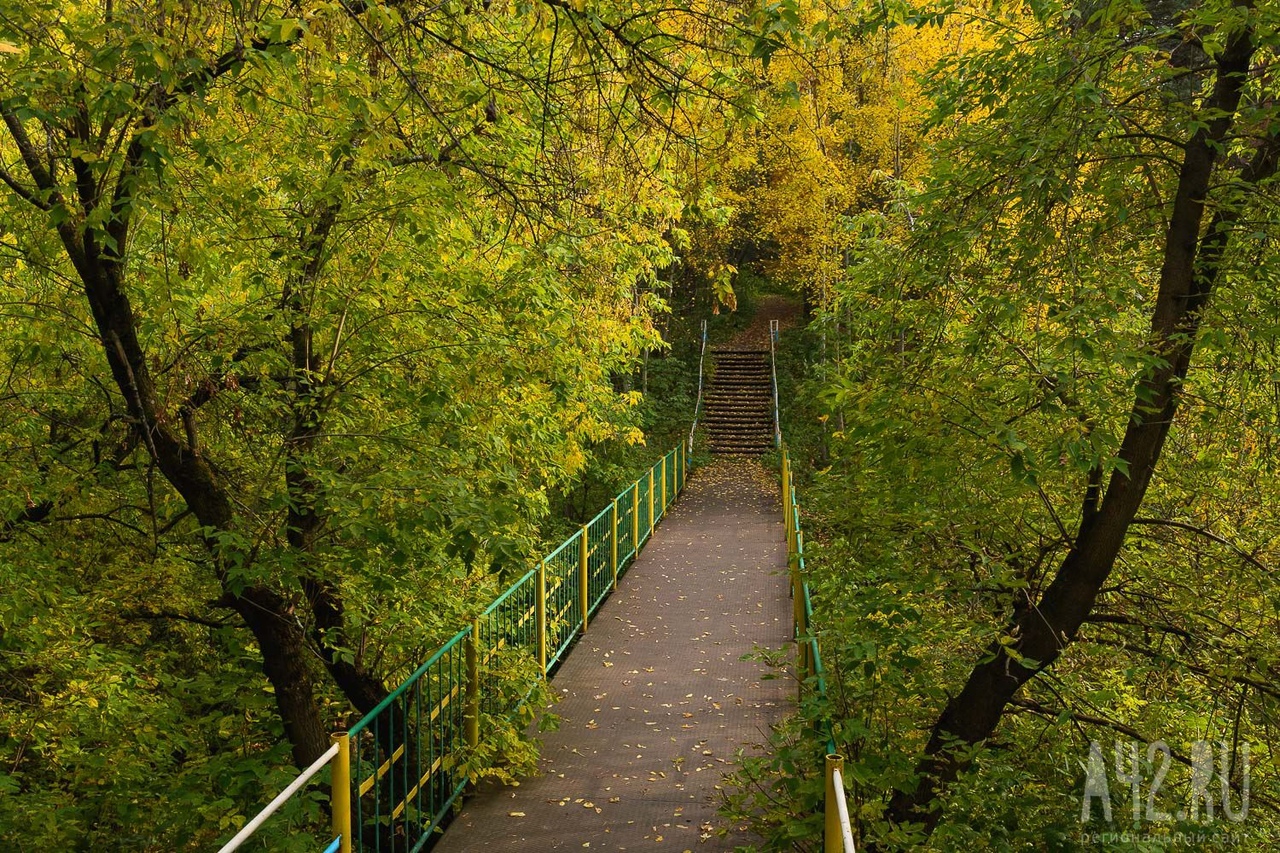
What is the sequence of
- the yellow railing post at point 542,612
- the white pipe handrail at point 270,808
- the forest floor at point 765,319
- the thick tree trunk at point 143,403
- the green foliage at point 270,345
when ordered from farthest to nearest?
the forest floor at point 765,319
the yellow railing post at point 542,612
the green foliage at point 270,345
the thick tree trunk at point 143,403
the white pipe handrail at point 270,808

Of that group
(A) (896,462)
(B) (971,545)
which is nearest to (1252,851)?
(B) (971,545)

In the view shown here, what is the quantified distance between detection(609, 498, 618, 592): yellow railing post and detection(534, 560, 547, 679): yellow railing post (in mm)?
3236

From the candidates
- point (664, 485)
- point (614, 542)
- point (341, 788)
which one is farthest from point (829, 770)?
point (664, 485)

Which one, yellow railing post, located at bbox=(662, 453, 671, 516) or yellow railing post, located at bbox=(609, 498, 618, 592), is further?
yellow railing post, located at bbox=(662, 453, 671, 516)

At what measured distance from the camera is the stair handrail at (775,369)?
71.9 ft

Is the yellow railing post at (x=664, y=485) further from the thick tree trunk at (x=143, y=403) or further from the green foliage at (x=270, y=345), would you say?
the thick tree trunk at (x=143, y=403)

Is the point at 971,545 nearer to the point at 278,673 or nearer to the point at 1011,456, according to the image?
the point at 1011,456

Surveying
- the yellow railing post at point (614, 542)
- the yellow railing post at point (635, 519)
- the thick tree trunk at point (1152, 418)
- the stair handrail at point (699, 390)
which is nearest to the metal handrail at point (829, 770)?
the thick tree trunk at point (1152, 418)

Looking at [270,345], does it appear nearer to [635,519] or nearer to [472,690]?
[472,690]

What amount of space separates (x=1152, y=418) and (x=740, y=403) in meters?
21.2

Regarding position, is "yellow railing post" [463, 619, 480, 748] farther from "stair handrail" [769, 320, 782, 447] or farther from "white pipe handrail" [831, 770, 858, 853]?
"stair handrail" [769, 320, 782, 447]

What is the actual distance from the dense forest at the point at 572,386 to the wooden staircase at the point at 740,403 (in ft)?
55.4

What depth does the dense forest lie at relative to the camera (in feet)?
12.4

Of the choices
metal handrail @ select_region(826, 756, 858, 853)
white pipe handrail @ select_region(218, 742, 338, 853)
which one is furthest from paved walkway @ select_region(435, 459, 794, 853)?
white pipe handrail @ select_region(218, 742, 338, 853)
